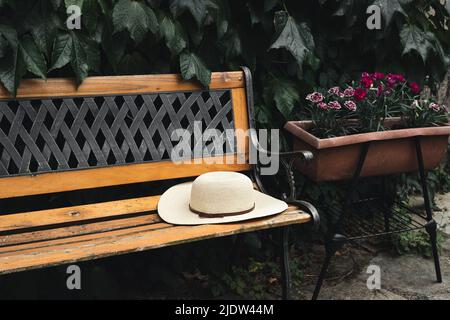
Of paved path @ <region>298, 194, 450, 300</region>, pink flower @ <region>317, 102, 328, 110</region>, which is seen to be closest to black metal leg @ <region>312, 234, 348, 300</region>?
paved path @ <region>298, 194, 450, 300</region>

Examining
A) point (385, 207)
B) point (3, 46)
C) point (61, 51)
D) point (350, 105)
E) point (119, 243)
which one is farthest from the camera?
point (385, 207)

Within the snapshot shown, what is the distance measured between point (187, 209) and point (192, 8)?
83cm

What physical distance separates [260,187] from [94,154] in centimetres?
76

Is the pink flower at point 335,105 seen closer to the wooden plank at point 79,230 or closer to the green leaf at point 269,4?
the green leaf at point 269,4

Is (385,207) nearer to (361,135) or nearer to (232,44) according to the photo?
(361,135)

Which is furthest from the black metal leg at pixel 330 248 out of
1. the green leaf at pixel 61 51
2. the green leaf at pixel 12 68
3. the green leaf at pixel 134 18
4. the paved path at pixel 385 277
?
the green leaf at pixel 12 68

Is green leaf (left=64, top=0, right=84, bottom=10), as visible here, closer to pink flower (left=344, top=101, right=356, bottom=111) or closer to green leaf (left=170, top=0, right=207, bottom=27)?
green leaf (left=170, top=0, right=207, bottom=27)

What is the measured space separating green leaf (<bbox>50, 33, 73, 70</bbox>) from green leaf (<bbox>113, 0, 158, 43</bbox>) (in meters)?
0.20

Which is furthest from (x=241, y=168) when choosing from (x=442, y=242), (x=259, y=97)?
(x=442, y=242)

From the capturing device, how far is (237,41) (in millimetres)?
2492

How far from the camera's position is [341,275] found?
9.00ft

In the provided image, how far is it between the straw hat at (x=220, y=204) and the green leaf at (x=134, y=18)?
64cm

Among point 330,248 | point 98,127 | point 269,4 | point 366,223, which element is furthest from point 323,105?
point 366,223

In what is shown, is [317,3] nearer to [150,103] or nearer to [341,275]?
[150,103]
